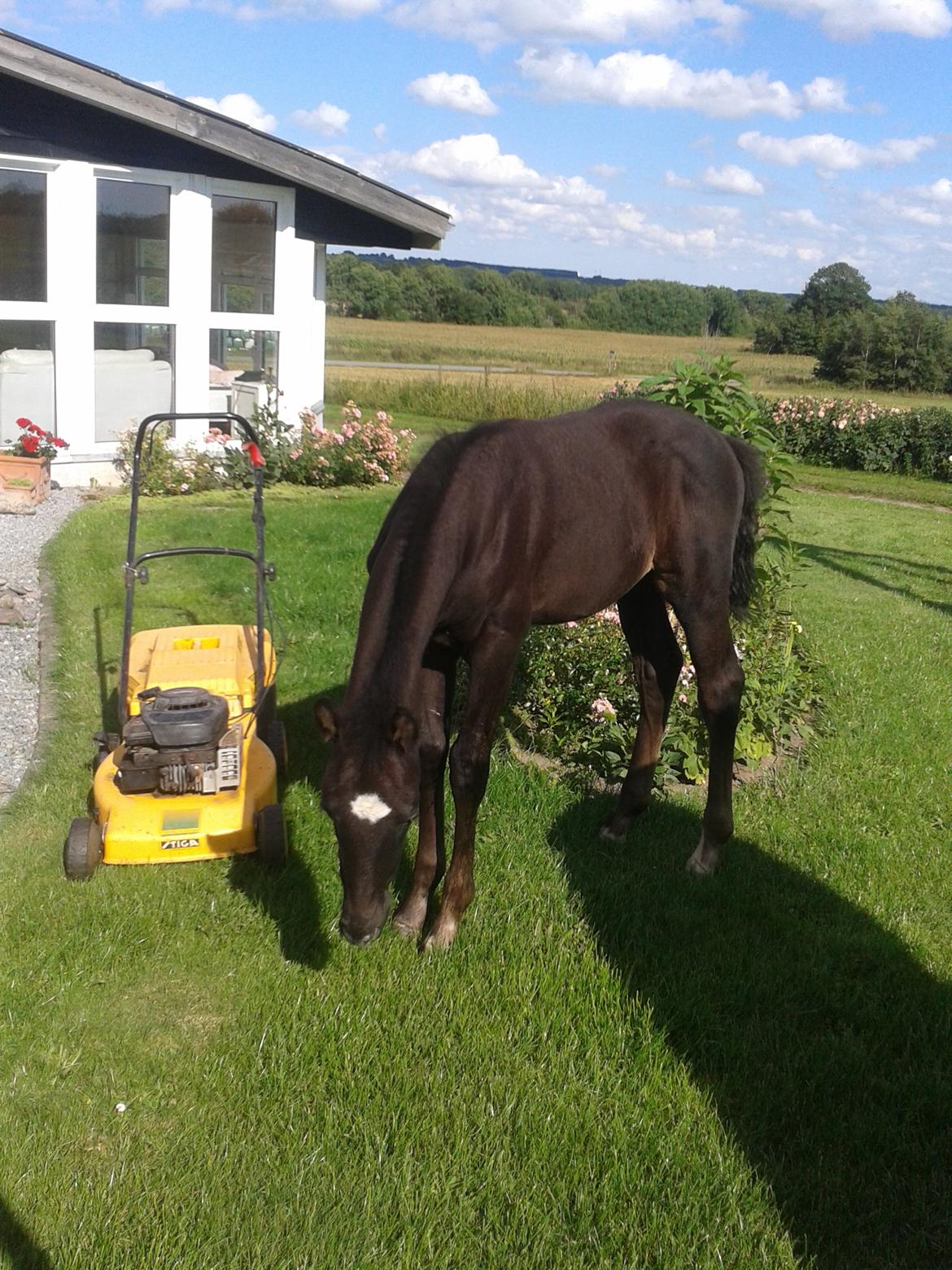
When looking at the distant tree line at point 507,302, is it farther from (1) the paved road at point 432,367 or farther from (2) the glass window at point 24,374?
(2) the glass window at point 24,374

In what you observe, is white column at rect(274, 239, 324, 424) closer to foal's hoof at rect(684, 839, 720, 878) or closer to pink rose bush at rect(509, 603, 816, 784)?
pink rose bush at rect(509, 603, 816, 784)

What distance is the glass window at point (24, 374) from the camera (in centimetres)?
→ 1148

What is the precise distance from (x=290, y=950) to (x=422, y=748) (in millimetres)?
877

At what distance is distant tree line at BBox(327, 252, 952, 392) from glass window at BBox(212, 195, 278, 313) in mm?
21368

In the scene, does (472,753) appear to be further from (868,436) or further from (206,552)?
(868,436)

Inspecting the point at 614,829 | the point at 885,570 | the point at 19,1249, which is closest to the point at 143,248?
the point at 885,570

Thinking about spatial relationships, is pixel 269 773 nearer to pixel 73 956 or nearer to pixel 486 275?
pixel 73 956

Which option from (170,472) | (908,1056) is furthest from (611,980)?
(170,472)

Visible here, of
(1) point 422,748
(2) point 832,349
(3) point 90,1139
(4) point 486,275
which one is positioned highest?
(4) point 486,275

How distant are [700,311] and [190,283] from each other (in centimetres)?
7053

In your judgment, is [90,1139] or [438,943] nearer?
[90,1139]

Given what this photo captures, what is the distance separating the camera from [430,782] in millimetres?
3971

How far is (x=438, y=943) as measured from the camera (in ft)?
13.0

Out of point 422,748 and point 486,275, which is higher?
point 486,275
